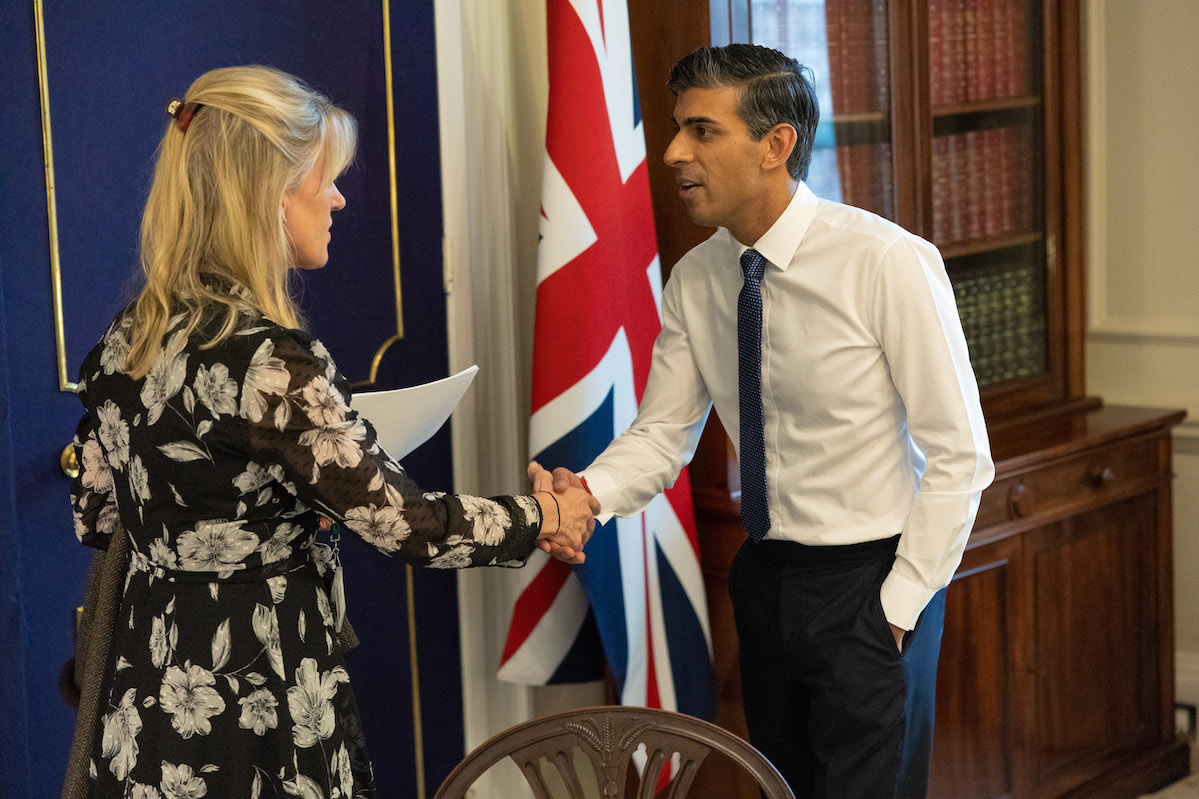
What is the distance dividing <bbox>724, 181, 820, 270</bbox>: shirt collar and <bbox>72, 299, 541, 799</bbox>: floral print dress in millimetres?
681

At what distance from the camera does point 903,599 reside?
1.82 m

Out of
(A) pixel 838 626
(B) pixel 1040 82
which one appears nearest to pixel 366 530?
(A) pixel 838 626

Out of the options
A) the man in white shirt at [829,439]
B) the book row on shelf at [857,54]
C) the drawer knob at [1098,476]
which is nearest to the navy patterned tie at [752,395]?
the man in white shirt at [829,439]

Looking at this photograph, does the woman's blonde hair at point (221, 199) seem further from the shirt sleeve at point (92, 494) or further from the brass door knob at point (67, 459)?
the brass door knob at point (67, 459)

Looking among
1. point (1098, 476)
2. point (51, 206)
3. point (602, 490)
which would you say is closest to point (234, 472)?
point (602, 490)

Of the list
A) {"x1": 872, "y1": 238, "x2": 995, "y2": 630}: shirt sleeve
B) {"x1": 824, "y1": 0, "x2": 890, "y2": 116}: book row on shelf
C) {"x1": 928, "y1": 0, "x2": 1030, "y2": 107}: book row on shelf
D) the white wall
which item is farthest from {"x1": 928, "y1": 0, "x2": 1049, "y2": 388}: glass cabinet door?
{"x1": 872, "y1": 238, "x2": 995, "y2": 630}: shirt sleeve

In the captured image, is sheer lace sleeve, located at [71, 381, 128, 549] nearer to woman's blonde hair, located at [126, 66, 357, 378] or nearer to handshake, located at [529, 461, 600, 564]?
woman's blonde hair, located at [126, 66, 357, 378]

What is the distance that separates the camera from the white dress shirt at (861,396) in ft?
5.94

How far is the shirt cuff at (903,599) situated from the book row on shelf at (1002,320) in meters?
1.32

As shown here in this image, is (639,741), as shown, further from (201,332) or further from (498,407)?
(498,407)

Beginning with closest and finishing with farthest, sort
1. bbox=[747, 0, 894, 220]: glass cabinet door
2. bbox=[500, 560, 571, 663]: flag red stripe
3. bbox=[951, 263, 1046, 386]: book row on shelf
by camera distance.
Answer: bbox=[500, 560, 571, 663]: flag red stripe
bbox=[747, 0, 894, 220]: glass cabinet door
bbox=[951, 263, 1046, 386]: book row on shelf

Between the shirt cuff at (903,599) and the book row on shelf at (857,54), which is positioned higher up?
the book row on shelf at (857,54)

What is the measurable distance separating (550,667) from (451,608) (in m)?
0.29

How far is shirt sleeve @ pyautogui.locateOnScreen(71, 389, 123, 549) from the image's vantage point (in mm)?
1646
